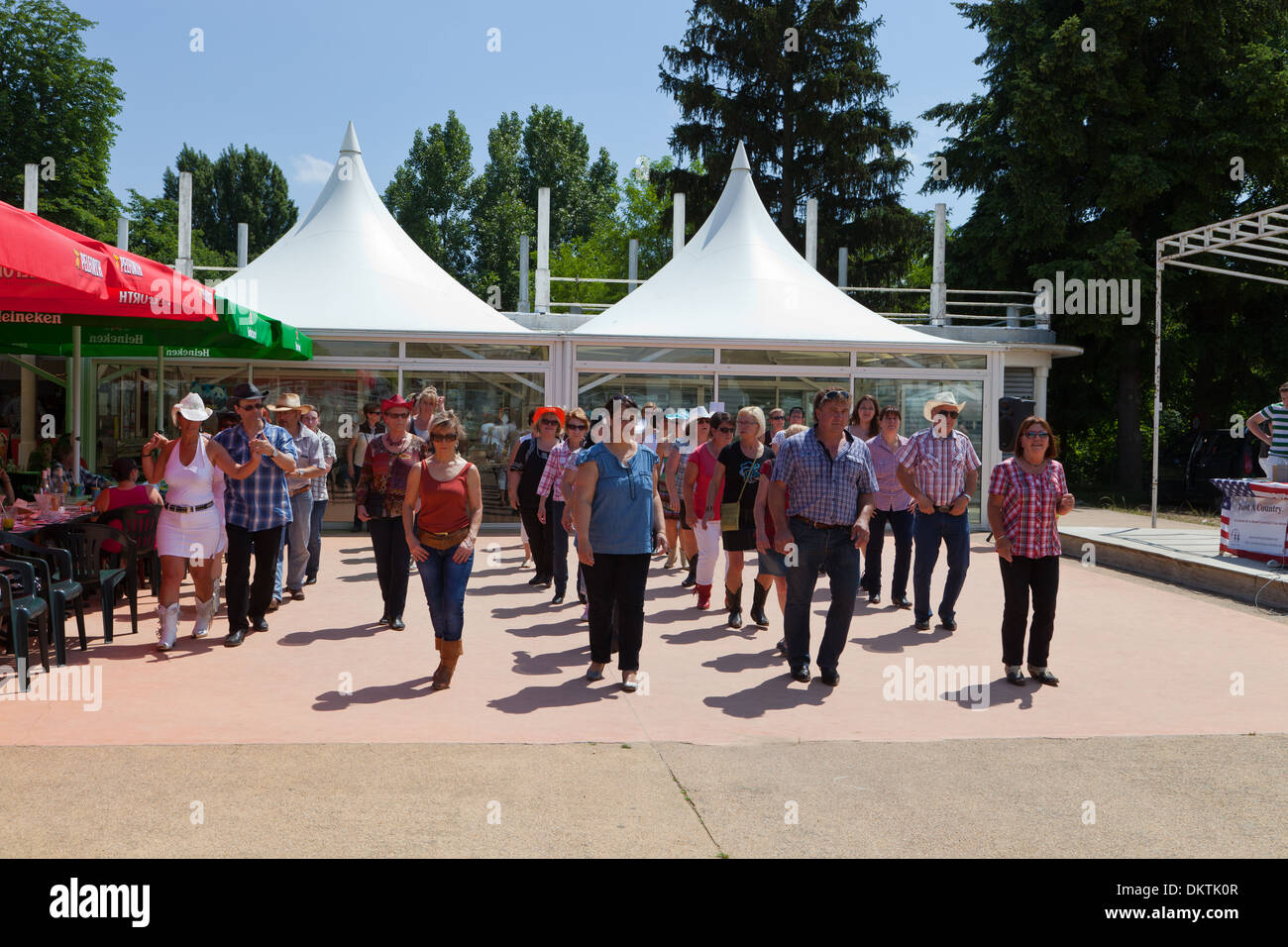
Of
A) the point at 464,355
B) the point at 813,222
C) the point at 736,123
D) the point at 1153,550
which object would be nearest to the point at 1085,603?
the point at 1153,550

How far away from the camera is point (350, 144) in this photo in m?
18.9

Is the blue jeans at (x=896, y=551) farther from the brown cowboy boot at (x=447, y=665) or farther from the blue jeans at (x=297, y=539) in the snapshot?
the blue jeans at (x=297, y=539)

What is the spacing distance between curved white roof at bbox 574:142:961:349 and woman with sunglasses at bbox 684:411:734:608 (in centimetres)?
776

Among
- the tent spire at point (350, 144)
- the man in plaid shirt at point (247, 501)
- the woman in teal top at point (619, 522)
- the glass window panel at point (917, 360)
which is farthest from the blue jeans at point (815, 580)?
the tent spire at point (350, 144)

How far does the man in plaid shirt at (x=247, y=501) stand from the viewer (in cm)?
771

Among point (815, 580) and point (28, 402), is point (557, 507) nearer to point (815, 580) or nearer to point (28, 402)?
point (815, 580)

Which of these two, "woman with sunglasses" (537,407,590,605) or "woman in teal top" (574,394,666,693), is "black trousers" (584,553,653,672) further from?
"woman with sunglasses" (537,407,590,605)

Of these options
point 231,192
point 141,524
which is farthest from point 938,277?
point 231,192

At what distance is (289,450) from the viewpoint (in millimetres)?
8258

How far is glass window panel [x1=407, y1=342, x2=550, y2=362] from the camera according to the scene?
1648cm

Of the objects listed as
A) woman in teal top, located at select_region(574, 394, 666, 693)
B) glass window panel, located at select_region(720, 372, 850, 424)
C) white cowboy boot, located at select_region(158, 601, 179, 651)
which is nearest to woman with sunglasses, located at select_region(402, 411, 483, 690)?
woman in teal top, located at select_region(574, 394, 666, 693)

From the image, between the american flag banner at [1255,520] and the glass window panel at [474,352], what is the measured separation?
9.31 meters

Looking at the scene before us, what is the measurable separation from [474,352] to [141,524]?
8025 millimetres

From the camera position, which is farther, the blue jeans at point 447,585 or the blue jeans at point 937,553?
the blue jeans at point 937,553
